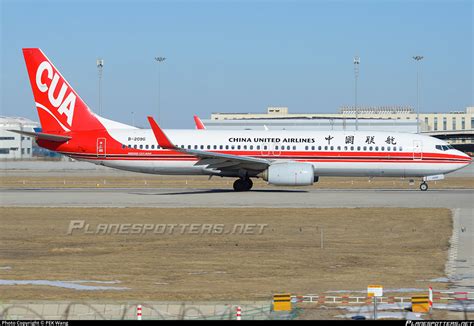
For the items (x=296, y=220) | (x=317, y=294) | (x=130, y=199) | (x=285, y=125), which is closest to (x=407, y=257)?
(x=317, y=294)

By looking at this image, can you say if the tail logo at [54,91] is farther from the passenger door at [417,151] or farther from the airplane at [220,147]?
the passenger door at [417,151]

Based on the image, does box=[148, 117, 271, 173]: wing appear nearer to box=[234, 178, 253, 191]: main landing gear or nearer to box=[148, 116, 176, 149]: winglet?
box=[148, 116, 176, 149]: winglet

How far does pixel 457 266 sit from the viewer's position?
79.3 feet

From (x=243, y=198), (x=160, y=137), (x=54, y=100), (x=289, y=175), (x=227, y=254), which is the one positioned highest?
(x=54, y=100)

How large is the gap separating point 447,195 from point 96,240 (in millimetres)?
27725

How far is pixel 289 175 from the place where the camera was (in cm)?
4903

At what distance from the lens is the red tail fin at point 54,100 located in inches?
2072

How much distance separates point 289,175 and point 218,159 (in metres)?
4.53

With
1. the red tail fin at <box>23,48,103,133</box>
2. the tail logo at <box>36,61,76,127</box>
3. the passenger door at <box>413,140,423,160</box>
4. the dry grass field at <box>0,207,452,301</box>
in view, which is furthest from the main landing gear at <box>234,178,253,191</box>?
the dry grass field at <box>0,207,452,301</box>

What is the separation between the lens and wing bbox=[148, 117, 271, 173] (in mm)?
49000

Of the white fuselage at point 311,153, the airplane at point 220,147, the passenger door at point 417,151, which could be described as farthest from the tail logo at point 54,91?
the passenger door at point 417,151

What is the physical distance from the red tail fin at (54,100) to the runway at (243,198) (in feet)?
14.6

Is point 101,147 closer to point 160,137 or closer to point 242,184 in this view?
point 160,137

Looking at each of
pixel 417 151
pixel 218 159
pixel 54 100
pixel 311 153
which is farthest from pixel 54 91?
pixel 417 151
